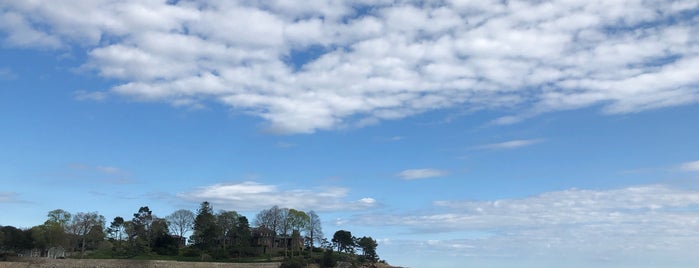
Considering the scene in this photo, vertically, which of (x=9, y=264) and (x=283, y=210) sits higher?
(x=283, y=210)

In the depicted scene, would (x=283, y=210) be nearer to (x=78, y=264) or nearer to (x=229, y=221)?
(x=229, y=221)

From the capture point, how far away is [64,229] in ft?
368

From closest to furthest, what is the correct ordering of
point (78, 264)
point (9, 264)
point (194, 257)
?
point (9, 264) < point (78, 264) < point (194, 257)

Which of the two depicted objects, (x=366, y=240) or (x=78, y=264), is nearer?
(x=78, y=264)

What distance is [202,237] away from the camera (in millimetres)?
117125

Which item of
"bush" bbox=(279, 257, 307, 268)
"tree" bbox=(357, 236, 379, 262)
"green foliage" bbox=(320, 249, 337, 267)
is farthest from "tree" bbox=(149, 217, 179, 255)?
"tree" bbox=(357, 236, 379, 262)

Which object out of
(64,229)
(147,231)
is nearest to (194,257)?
(147,231)

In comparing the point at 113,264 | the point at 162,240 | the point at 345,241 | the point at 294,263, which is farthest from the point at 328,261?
the point at 113,264

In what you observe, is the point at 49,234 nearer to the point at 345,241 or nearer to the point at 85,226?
the point at 85,226

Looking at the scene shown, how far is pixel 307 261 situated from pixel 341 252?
1884 centimetres

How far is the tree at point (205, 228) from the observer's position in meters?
116

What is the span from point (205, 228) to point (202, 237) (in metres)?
1.95

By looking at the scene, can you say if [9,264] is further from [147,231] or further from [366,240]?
[366,240]

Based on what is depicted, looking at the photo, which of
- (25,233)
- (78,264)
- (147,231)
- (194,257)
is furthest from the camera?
(147,231)
